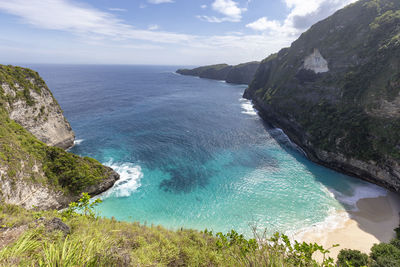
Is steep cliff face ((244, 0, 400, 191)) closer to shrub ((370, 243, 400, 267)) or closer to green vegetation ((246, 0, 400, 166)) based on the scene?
green vegetation ((246, 0, 400, 166))

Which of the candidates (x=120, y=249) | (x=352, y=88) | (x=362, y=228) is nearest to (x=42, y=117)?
(x=120, y=249)

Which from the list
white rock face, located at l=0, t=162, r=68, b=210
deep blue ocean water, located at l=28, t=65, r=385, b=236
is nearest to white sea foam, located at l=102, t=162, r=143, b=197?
deep blue ocean water, located at l=28, t=65, r=385, b=236

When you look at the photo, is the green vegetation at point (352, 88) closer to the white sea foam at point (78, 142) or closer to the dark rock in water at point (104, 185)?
the dark rock in water at point (104, 185)

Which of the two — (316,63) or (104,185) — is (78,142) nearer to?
(104,185)

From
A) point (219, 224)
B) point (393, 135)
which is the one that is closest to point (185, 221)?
point (219, 224)

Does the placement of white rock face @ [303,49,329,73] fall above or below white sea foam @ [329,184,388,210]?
above

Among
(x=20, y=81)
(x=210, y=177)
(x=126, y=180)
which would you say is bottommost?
(x=126, y=180)

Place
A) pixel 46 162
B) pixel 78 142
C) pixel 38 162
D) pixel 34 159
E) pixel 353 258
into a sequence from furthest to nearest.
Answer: pixel 78 142
pixel 46 162
pixel 38 162
pixel 34 159
pixel 353 258
